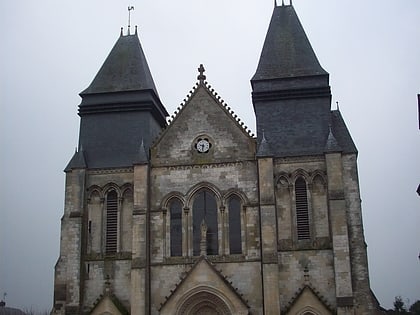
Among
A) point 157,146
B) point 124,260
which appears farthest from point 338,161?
point 124,260

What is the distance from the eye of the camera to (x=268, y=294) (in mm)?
28734

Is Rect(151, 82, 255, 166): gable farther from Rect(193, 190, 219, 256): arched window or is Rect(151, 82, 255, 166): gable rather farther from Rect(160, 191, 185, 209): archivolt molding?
Rect(193, 190, 219, 256): arched window

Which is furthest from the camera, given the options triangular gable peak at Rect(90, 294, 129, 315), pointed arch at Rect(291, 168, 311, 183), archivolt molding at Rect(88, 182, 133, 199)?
archivolt molding at Rect(88, 182, 133, 199)

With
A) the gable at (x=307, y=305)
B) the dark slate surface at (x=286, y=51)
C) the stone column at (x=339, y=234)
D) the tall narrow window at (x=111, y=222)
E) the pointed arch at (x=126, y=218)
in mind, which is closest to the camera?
the stone column at (x=339, y=234)

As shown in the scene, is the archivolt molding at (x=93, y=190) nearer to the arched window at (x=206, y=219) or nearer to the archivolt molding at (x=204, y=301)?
the arched window at (x=206, y=219)

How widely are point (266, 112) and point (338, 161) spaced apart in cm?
484

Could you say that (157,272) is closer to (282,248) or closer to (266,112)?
(282,248)

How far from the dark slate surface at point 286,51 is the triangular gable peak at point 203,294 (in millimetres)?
10519

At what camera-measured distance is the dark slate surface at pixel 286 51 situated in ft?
110

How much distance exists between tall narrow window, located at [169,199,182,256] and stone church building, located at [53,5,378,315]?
5 cm

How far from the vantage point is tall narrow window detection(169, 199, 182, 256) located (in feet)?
102

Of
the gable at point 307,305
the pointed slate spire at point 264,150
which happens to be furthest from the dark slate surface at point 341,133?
the gable at point 307,305

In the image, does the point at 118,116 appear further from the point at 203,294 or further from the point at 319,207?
the point at 319,207

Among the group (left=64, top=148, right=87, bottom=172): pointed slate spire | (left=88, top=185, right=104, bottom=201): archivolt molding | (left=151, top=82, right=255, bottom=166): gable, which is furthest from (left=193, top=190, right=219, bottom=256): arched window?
(left=64, top=148, right=87, bottom=172): pointed slate spire
